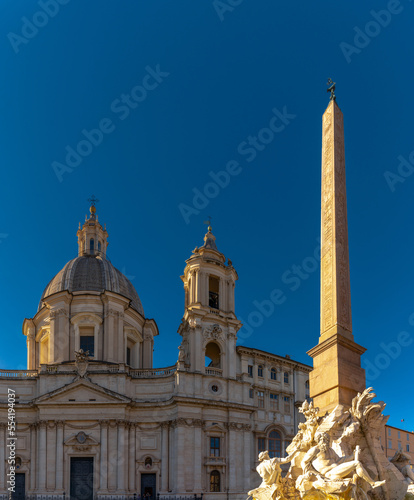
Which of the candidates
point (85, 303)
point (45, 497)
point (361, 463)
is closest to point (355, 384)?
point (361, 463)

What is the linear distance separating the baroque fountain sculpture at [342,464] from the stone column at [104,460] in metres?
29.8

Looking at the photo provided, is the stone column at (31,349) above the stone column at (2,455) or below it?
above

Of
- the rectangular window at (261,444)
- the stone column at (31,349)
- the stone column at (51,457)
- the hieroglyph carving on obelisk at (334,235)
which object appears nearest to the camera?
the hieroglyph carving on obelisk at (334,235)

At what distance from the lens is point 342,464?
16.0 metres

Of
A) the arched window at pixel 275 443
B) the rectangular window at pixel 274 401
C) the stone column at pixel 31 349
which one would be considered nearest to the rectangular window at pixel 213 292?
the rectangular window at pixel 274 401

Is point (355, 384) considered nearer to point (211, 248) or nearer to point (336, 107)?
point (336, 107)

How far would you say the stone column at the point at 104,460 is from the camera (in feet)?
147

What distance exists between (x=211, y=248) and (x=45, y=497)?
23215 mm

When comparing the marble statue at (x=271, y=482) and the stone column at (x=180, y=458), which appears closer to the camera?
the marble statue at (x=271, y=482)

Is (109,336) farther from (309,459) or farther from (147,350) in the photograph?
(309,459)

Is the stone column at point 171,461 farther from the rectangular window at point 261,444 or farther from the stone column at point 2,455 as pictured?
the stone column at point 2,455

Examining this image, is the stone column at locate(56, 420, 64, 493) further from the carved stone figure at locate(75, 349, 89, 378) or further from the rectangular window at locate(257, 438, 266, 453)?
the rectangular window at locate(257, 438, 266, 453)

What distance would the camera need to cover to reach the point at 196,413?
152ft

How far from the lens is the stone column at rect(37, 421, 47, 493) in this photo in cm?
4494
